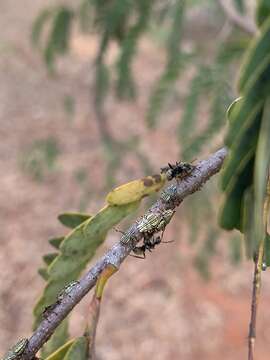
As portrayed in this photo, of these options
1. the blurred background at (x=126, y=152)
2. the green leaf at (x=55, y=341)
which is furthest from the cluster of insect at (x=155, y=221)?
the blurred background at (x=126, y=152)

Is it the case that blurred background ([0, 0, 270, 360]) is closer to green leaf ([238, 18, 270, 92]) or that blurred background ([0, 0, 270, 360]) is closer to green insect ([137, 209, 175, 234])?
green insect ([137, 209, 175, 234])

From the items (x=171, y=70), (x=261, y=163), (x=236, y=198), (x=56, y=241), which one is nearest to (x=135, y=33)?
(x=171, y=70)

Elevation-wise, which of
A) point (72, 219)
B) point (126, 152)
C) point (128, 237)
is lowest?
point (128, 237)

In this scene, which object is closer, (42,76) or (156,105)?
(156,105)

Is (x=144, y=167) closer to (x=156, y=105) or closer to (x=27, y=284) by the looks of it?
(x=156, y=105)

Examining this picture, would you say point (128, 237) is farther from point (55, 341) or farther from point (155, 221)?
point (55, 341)

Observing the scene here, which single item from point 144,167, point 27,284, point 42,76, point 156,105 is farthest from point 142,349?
point 42,76

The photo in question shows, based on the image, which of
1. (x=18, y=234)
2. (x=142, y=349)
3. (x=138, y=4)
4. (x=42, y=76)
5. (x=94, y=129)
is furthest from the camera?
(x=42, y=76)
